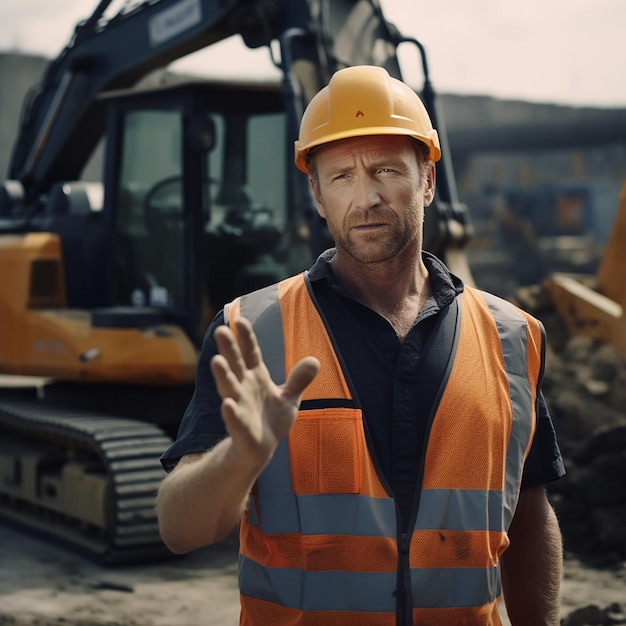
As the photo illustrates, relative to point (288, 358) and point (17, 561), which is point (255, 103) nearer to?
point (17, 561)

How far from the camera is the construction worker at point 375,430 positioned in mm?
1914

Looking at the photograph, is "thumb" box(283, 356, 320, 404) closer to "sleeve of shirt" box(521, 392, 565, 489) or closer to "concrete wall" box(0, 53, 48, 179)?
"sleeve of shirt" box(521, 392, 565, 489)

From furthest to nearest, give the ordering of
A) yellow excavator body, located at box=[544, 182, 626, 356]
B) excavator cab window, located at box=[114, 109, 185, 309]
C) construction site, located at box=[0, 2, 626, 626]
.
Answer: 1. yellow excavator body, located at box=[544, 182, 626, 356]
2. excavator cab window, located at box=[114, 109, 185, 309]
3. construction site, located at box=[0, 2, 626, 626]

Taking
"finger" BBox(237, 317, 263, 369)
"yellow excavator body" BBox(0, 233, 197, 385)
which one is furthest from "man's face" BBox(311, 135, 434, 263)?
"yellow excavator body" BBox(0, 233, 197, 385)

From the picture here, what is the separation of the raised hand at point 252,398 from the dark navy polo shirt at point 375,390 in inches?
9.3

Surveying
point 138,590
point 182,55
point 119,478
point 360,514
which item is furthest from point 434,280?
point 182,55

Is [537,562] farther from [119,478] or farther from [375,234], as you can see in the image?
[119,478]

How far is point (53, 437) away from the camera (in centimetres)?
644

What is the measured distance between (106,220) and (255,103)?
1.23 m

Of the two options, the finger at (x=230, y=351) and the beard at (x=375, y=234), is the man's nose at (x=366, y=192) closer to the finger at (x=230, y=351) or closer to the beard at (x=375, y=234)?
the beard at (x=375, y=234)

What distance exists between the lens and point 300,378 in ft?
5.37

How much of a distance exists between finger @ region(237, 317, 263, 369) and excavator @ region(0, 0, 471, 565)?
389 centimetres

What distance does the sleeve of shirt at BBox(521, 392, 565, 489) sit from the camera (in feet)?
7.00

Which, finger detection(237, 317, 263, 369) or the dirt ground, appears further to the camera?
the dirt ground
